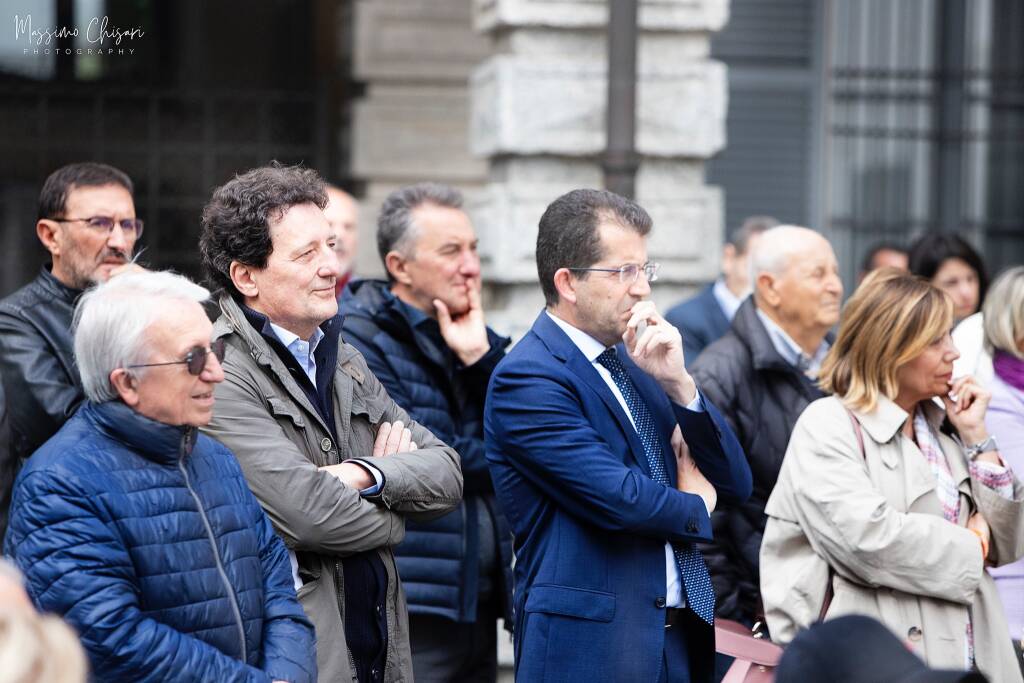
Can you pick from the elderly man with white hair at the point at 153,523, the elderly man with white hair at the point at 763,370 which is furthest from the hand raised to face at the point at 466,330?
the elderly man with white hair at the point at 153,523

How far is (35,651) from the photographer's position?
1.80 metres

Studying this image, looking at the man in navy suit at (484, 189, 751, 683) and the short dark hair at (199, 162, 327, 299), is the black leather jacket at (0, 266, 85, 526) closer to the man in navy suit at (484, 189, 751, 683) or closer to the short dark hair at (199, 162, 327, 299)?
the short dark hair at (199, 162, 327, 299)

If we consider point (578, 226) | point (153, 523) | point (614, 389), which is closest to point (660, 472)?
point (614, 389)

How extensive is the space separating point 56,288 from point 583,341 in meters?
1.72

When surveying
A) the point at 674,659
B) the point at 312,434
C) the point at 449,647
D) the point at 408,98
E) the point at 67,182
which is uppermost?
the point at 408,98

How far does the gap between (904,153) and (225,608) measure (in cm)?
640

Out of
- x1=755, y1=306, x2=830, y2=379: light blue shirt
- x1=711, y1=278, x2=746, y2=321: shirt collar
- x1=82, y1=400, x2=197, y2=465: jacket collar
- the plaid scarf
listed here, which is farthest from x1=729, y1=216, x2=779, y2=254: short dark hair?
x1=82, y1=400, x2=197, y2=465: jacket collar

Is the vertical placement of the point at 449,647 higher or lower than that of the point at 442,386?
lower

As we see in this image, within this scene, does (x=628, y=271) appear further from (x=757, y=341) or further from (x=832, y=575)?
(x=757, y=341)

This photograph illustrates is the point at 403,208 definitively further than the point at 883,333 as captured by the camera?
Yes

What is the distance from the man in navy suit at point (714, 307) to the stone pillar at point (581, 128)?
0.40ft

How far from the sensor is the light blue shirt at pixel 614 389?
3795 millimetres

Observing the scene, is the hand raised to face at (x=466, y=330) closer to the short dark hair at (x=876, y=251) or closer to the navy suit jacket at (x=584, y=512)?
the navy suit jacket at (x=584, y=512)

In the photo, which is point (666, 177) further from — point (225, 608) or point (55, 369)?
point (225, 608)
